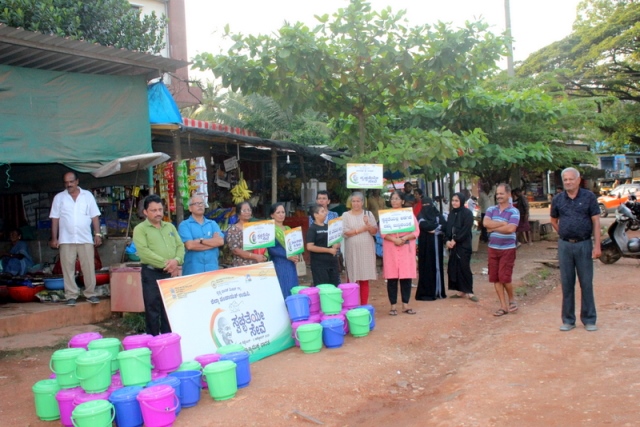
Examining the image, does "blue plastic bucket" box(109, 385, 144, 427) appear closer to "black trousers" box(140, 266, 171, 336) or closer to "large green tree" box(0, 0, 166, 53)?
"black trousers" box(140, 266, 171, 336)

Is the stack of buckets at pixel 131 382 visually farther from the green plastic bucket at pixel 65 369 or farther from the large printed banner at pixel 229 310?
the large printed banner at pixel 229 310

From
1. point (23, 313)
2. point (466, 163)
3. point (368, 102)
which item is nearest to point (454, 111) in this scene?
point (466, 163)

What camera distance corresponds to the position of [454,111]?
11688mm

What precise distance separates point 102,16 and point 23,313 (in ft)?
22.2

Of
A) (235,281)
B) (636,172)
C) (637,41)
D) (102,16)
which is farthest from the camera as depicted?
(636,172)

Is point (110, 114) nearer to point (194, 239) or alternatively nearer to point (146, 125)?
point (146, 125)

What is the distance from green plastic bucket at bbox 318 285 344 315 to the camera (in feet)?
21.2

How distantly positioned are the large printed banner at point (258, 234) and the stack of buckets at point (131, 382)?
1.79 m

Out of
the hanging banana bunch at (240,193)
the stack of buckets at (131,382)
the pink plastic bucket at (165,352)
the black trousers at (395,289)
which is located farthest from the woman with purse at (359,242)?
the hanging banana bunch at (240,193)

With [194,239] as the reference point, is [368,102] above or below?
above

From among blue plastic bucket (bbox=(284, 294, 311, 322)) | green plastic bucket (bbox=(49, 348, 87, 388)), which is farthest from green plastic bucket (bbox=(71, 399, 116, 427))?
blue plastic bucket (bbox=(284, 294, 311, 322))

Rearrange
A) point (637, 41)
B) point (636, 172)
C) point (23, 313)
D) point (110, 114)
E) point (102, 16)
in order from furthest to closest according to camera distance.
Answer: point (636, 172) → point (637, 41) → point (102, 16) → point (110, 114) → point (23, 313)

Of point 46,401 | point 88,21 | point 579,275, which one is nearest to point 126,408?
point 46,401

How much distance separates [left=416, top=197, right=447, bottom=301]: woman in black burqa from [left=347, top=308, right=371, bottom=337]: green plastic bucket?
2.41m
